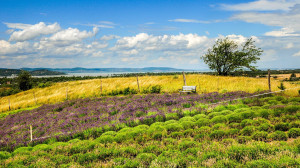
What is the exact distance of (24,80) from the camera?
268 feet

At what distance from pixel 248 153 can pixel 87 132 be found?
28.0 ft

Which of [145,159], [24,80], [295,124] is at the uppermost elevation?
[24,80]

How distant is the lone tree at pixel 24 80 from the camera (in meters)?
80.9

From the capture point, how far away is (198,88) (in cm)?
2664

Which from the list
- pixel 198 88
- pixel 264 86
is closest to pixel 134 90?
pixel 198 88

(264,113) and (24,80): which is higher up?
(24,80)

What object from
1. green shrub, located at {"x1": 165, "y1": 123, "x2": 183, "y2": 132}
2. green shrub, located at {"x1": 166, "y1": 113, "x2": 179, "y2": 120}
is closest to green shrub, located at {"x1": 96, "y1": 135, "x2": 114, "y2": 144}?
green shrub, located at {"x1": 165, "y1": 123, "x2": 183, "y2": 132}

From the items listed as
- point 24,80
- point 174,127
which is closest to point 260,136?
point 174,127

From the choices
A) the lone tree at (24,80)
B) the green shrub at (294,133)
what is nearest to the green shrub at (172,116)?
the green shrub at (294,133)

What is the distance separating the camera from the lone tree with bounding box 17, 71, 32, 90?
80938 millimetres

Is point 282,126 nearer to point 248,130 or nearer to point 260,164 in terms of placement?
point 248,130

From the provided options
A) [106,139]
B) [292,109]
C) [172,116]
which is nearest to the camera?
[106,139]

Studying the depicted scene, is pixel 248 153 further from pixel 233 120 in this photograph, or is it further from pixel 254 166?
pixel 233 120

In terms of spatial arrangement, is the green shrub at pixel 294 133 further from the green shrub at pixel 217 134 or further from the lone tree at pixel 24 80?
the lone tree at pixel 24 80
